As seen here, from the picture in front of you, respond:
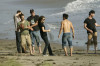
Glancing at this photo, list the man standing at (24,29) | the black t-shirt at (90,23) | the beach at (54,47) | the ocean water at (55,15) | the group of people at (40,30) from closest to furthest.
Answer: the beach at (54,47)
the group of people at (40,30)
the man standing at (24,29)
the black t-shirt at (90,23)
the ocean water at (55,15)

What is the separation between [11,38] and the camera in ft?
64.5

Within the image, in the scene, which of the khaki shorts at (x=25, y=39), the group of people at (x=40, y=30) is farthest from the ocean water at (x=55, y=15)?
the khaki shorts at (x=25, y=39)

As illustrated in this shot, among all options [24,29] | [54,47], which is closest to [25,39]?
[24,29]

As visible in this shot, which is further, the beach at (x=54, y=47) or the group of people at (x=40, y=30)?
the group of people at (x=40, y=30)

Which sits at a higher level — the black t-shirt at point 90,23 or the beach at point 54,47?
the black t-shirt at point 90,23

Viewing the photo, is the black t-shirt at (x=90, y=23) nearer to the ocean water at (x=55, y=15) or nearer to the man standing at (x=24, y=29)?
the man standing at (x=24, y=29)

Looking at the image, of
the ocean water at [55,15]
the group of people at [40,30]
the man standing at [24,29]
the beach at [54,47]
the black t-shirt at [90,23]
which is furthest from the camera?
the ocean water at [55,15]

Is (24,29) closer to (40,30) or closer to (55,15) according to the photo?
(40,30)

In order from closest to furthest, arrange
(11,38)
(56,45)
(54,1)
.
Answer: (56,45) → (11,38) → (54,1)

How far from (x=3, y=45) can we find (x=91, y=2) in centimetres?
1929

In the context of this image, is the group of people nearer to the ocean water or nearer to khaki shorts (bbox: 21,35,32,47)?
khaki shorts (bbox: 21,35,32,47)

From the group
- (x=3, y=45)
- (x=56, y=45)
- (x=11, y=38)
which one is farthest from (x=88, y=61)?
(x=11, y=38)

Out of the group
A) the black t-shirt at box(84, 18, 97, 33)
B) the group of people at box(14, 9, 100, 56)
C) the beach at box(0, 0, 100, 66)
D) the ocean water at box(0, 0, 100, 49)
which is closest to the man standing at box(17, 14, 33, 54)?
the group of people at box(14, 9, 100, 56)

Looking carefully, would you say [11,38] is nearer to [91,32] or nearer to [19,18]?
[19,18]
